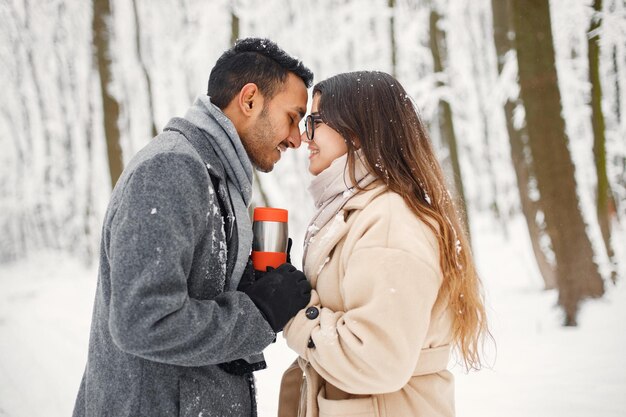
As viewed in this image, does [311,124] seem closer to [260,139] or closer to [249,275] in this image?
[260,139]

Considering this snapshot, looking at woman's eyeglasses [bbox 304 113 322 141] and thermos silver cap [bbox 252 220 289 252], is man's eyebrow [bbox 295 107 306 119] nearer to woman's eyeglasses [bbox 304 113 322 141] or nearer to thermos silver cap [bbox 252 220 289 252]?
woman's eyeglasses [bbox 304 113 322 141]

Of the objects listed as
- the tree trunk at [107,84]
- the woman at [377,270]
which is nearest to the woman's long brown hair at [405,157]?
the woman at [377,270]

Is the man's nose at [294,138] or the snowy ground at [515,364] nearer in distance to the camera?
the man's nose at [294,138]

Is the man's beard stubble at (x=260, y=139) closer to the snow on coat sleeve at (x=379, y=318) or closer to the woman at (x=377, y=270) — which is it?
the woman at (x=377, y=270)

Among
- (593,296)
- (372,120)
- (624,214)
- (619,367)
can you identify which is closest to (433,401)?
(372,120)

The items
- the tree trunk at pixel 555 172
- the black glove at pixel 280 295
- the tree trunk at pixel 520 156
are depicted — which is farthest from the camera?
the tree trunk at pixel 520 156

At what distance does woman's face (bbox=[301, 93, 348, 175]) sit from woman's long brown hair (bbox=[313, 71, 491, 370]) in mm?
58

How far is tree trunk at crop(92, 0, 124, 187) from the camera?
319 inches

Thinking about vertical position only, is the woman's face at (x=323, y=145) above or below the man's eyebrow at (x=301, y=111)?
below

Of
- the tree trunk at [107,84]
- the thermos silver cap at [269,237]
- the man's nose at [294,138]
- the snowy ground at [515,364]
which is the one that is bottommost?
the snowy ground at [515,364]

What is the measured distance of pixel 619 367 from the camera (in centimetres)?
469

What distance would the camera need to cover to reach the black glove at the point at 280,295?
188cm

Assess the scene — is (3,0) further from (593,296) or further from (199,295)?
(593,296)

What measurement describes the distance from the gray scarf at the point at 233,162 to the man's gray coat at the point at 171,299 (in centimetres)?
4
